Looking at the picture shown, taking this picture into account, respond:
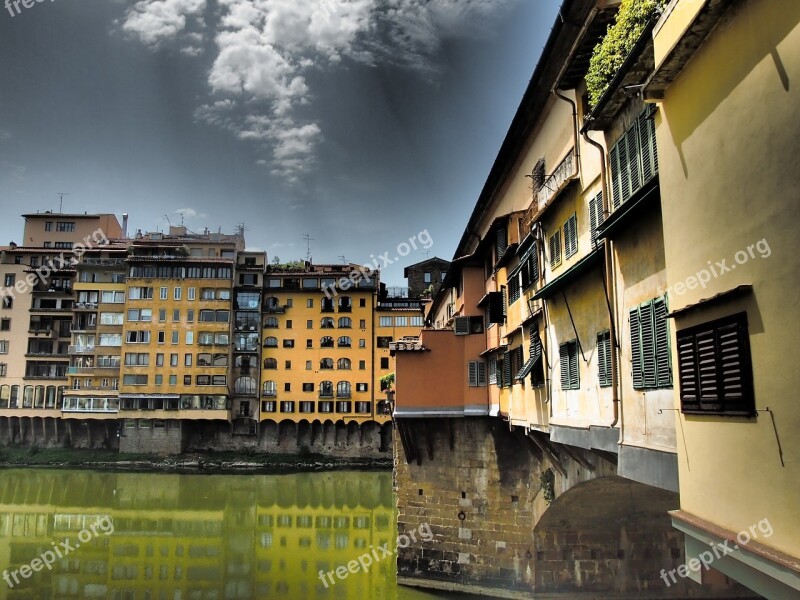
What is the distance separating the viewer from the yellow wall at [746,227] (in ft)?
14.0

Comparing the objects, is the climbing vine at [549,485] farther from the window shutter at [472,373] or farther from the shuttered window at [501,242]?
the shuttered window at [501,242]

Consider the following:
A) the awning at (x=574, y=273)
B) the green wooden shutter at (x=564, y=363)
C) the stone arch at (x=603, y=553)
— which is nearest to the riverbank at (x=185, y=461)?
the stone arch at (x=603, y=553)

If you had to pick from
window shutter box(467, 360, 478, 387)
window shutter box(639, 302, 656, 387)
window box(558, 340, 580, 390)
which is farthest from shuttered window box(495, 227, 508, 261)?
window shutter box(639, 302, 656, 387)

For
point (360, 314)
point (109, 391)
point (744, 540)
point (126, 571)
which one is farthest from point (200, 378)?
point (744, 540)

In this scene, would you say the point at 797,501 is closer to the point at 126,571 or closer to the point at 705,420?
the point at 705,420

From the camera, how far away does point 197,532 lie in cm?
3394

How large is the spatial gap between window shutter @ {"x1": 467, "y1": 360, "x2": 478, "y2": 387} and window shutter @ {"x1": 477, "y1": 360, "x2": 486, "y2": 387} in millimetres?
99

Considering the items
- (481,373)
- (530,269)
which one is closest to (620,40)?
(530,269)

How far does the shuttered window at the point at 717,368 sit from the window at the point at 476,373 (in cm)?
1512

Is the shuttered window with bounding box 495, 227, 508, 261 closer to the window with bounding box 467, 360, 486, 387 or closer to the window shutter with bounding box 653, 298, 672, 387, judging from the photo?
the window with bounding box 467, 360, 486, 387

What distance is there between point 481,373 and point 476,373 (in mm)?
161

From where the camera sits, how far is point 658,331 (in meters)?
7.30

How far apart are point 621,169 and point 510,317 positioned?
879cm

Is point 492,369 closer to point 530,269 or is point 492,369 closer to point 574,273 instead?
point 530,269
